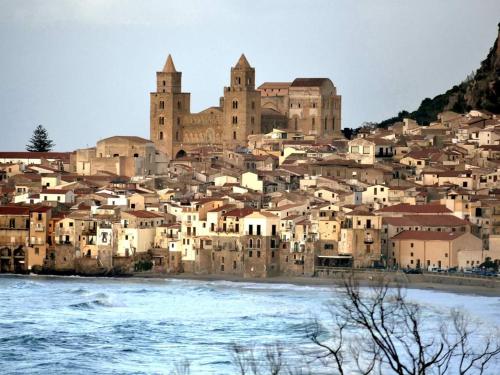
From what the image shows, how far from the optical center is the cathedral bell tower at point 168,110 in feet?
318

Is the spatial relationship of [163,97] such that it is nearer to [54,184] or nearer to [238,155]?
[238,155]

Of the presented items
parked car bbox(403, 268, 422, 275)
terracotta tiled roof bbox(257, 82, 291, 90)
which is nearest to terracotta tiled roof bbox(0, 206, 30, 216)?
parked car bbox(403, 268, 422, 275)

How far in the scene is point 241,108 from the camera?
317 feet

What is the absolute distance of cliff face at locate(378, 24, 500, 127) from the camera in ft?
321

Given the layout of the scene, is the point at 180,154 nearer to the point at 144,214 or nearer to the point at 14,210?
the point at 14,210

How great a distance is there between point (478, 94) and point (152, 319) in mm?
54954

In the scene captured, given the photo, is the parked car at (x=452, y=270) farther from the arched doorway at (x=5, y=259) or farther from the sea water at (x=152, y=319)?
the arched doorway at (x=5, y=259)

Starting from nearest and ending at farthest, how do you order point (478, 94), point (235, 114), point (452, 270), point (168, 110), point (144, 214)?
point (452, 270) < point (144, 214) < point (235, 114) < point (168, 110) < point (478, 94)

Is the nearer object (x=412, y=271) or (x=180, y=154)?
(x=412, y=271)

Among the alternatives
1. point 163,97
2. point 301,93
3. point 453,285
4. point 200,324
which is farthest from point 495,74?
point 200,324

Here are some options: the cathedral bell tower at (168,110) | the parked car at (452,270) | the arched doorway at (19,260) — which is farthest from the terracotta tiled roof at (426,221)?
the cathedral bell tower at (168,110)

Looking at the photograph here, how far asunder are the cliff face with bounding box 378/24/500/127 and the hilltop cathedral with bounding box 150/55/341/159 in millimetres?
7241

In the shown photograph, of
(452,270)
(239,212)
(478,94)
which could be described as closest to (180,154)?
(478,94)

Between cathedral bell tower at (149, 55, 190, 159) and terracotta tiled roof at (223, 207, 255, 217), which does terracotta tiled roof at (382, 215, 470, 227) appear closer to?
terracotta tiled roof at (223, 207, 255, 217)
